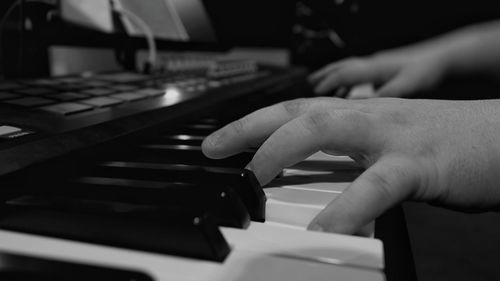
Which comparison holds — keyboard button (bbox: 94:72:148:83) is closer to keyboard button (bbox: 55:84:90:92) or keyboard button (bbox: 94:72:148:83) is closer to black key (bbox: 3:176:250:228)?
keyboard button (bbox: 55:84:90:92)

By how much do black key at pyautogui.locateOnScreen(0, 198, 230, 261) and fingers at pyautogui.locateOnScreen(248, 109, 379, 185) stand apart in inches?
6.4

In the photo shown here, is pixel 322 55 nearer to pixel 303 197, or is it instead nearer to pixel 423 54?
pixel 423 54

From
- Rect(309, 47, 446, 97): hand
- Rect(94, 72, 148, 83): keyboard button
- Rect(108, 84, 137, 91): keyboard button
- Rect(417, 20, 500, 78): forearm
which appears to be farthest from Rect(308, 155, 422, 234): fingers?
Rect(417, 20, 500, 78): forearm

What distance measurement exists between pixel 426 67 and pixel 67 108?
4.77 ft

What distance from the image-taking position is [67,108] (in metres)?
0.56

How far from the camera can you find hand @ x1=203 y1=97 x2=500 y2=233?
1.52 ft

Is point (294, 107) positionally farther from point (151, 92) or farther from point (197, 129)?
point (151, 92)

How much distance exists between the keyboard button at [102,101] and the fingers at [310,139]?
9.7 inches

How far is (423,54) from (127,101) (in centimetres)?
147

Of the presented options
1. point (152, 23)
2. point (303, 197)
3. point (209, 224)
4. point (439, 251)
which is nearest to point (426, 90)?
point (152, 23)

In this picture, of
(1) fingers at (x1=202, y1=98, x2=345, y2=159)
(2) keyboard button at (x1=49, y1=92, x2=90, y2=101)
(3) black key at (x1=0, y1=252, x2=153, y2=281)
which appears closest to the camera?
(3) black key at (x1=0, y1=252, x2=153, y2=281)

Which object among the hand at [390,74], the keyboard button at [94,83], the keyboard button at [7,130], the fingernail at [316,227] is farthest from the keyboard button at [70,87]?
the hand at [390,74]

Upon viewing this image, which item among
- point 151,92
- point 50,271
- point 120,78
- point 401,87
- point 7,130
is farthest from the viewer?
point 401,87

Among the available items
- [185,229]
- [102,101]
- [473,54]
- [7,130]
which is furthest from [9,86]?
[473,54]
